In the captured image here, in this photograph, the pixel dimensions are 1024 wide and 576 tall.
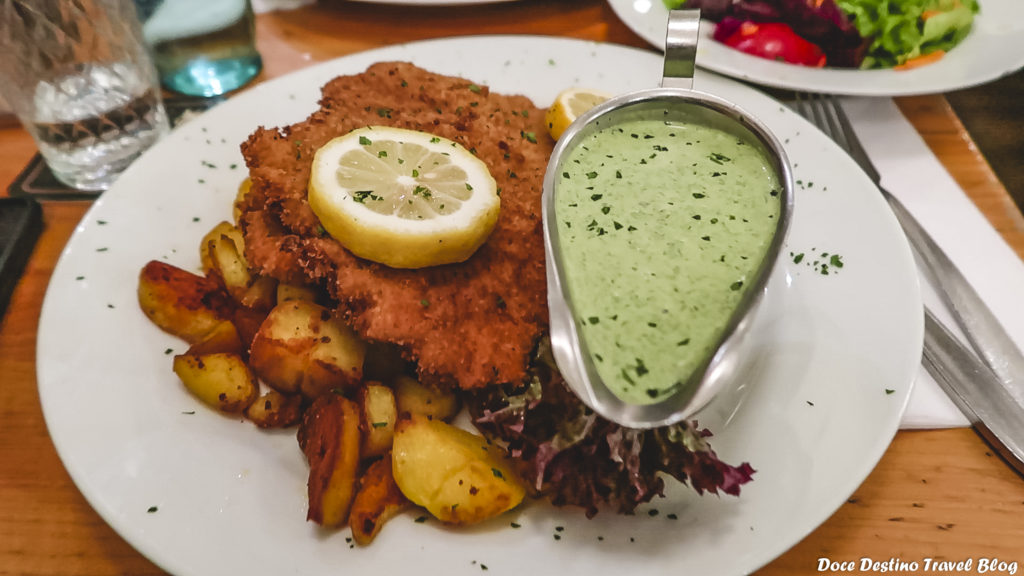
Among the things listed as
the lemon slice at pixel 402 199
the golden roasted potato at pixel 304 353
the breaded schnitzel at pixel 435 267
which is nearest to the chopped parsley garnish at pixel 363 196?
the lemon slice at pixel 402 199

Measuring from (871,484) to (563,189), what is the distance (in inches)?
44.6

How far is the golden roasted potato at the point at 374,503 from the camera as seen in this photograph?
1.49 m

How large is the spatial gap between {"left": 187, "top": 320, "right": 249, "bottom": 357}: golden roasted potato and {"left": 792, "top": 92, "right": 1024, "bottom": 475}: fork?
199 cm

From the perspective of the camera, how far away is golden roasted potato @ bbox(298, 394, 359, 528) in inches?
59.5

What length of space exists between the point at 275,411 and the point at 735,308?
1.23 metres

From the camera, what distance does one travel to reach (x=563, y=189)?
189 cm

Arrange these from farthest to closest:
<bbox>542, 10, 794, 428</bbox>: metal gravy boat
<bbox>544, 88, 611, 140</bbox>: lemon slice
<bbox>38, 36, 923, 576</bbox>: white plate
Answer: <bbox>544, 88, 611, 140</bbox>: lemon slice → <bbox>38, 36, 923, 576</bbox>: white plate → <bbox>542, 10, 794, 428</bbox>: metal gravy boat

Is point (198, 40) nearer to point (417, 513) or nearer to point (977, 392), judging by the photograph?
point (417, 513)

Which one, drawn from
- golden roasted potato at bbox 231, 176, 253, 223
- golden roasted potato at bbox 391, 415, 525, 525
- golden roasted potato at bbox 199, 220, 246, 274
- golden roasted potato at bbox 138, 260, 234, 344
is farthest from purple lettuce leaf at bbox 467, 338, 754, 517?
golden roasted potato at bbox 231, 176, 253, 223

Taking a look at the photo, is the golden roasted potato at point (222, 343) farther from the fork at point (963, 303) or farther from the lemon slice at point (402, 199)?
the fork at point (963, 303)

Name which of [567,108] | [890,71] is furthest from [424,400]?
[890,71]

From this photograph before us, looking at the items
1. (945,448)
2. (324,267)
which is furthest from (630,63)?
(945,448)

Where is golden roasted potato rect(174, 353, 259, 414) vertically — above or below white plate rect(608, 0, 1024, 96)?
below

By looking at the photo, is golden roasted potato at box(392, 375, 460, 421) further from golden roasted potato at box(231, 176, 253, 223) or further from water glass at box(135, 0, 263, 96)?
water glass at box(135, 0, 263, 96)
